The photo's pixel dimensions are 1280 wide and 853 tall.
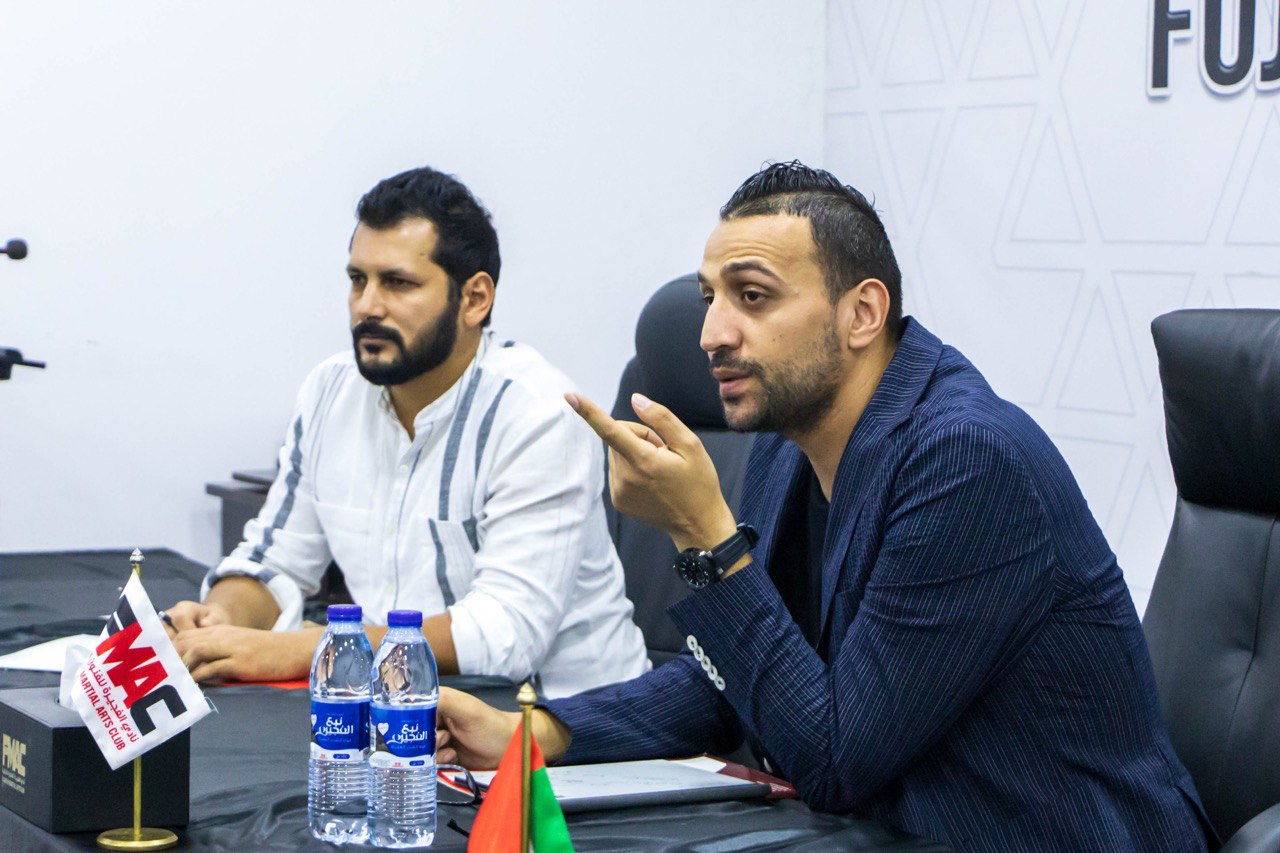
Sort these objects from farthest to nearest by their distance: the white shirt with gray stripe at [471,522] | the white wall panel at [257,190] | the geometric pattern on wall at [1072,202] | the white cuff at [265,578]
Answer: the white wall panel at [257,190], the geometric pattern on wall at [1072,202], the white cuff at [265,578], the white shirt with gray stripe at [471,522]

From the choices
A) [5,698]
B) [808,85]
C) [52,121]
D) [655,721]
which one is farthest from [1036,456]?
[808,85]

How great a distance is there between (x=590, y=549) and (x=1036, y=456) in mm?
954

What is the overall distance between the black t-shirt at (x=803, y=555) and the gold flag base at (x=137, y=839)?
697 millimetres

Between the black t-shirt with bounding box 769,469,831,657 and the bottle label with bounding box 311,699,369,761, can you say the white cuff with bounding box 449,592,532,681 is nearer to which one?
the black t-shirt with bounding box 769,469,831,657

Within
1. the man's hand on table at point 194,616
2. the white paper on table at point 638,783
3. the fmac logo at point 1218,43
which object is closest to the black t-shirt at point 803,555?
the white paper on table at point 638,783

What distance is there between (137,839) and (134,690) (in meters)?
0.11

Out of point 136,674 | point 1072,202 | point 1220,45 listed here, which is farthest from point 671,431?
point 1072,202

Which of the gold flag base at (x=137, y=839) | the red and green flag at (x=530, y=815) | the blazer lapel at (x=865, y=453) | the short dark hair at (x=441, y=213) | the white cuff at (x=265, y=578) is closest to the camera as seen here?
the red and green flag at (x=530, y=815)

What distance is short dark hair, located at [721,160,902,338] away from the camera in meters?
1.48

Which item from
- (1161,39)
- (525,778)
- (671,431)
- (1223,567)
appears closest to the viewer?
(525,778)

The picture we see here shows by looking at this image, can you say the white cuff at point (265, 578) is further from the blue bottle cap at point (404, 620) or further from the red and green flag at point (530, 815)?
the red and green flag at point (530, 815)

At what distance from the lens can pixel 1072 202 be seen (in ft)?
10.6

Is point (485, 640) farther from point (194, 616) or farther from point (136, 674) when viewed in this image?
point (136, 674)

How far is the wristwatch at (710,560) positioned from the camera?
131 cm
